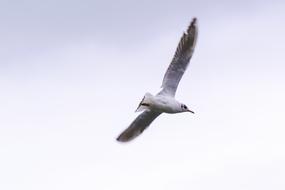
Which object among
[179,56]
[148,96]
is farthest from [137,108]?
[179,56]

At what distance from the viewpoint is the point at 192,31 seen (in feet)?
172

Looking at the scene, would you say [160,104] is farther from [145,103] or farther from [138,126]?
[138,126]

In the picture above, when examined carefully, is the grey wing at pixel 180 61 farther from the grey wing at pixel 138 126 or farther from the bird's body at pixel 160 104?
the grey wing at pixel 138 126

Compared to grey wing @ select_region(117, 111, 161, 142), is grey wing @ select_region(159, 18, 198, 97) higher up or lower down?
higher up

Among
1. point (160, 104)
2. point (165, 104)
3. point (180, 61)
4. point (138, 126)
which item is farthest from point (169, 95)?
point (138, 126)

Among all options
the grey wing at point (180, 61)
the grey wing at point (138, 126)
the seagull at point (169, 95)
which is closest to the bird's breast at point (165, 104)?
the seagull at point (169, 95)

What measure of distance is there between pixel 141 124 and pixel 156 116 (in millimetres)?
1015

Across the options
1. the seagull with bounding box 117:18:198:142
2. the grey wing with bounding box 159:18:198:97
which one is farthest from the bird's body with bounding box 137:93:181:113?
the grey wing with bounding box 159:18:198:97

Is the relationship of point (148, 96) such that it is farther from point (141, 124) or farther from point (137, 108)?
point (141, 124)

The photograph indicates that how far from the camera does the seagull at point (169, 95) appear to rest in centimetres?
4969

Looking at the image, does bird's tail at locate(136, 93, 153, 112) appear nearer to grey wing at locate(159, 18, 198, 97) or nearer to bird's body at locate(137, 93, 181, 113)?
bird's body at locate(137, 93, 181, 113)

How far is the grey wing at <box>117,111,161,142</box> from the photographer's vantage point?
53.2 meters

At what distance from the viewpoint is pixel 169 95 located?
167ft

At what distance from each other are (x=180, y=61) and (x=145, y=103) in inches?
156
